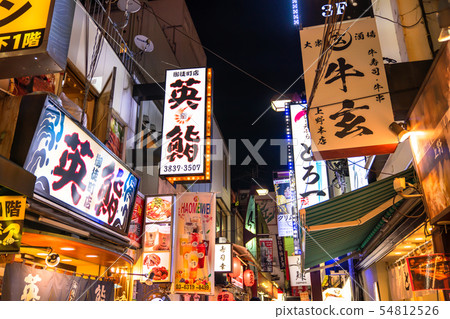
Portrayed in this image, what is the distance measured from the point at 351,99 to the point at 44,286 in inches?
270

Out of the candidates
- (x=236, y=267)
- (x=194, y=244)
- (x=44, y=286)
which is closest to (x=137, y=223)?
(x=194, y=244)

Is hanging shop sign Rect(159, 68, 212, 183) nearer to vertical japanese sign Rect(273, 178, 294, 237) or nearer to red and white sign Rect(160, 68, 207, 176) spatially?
red and white sign Rect(160, 68, 207, 176)

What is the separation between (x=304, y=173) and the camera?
14422mm

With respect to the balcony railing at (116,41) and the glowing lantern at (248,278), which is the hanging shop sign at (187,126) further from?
the glowing lantern at (248,278)

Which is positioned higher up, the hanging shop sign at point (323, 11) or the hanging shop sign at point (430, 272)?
the hanging shop sign at point (323, 11)

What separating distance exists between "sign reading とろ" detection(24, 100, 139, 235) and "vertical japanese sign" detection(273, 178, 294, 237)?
61.0 ft

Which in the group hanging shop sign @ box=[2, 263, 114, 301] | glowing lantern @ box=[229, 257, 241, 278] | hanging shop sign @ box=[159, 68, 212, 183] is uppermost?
hanging shop sign @ box=[159, 68, 212, 183]

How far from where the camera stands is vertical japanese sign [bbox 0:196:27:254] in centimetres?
500

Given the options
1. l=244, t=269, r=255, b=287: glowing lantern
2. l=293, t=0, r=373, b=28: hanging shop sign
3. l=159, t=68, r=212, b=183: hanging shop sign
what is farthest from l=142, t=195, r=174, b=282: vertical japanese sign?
l=244, t=269, r=255, b=287: glowing lantern

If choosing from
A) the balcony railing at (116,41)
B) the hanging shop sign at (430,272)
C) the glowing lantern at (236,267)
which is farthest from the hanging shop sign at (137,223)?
the glowing lantern at (236,267)

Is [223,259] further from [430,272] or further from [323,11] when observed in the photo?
[430,272]

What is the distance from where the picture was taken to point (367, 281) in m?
13.9

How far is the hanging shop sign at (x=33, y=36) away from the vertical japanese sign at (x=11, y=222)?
1.73m

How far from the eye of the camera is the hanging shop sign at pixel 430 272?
5.71m
